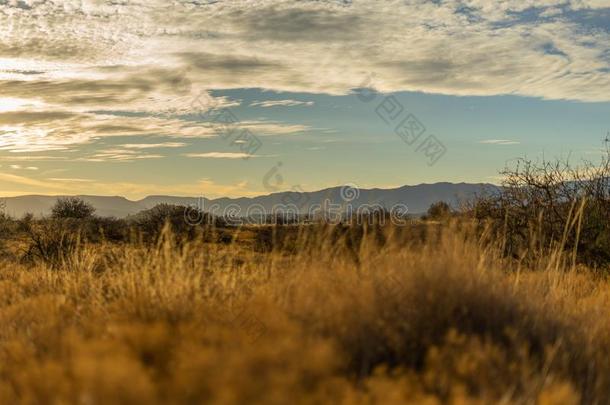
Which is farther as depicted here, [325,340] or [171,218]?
[171,218]

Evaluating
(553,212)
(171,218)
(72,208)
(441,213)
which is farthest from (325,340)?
(72,208)

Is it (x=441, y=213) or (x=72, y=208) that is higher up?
(x=441, y=213)

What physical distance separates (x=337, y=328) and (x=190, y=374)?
1903 millimetres

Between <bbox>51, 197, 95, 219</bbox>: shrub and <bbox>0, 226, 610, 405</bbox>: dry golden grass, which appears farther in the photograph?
<bbox>51, 197, 95, 219</bbox>: shrub

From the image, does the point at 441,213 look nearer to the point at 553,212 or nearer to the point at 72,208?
the point at 553,212

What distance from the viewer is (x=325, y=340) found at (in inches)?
222

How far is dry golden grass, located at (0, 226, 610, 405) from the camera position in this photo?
4453 mm

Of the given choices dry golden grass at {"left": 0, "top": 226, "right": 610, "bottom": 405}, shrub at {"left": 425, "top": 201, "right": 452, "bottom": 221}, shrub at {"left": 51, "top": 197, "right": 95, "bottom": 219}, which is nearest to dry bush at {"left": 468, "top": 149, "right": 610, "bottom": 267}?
shrub at {"left": 425, "top": 201, "right": 452, "bottom": 221}

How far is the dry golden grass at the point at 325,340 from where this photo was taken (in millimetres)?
4453

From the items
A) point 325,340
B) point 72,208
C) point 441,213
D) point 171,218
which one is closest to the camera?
point 325,340

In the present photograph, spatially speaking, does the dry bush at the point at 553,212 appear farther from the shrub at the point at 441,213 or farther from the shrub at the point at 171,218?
the shrub at the point at 171,218

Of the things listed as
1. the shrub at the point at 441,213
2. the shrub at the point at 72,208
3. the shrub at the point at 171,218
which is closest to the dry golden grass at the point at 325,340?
the shrub at the point at 441,213

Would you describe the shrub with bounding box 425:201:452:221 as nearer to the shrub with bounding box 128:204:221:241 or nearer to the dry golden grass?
the dry golden grass

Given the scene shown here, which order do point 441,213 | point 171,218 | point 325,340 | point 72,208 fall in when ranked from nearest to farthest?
point 325,340 → point 441,213 → point 171,218 → point 72,208
